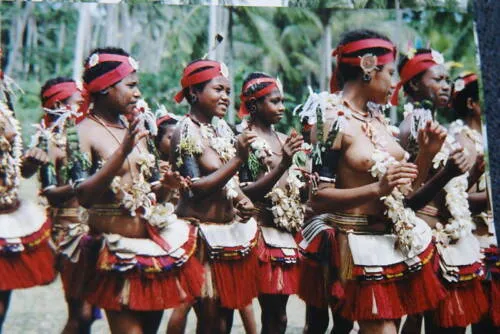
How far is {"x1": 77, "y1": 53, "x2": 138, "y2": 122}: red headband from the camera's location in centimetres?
359

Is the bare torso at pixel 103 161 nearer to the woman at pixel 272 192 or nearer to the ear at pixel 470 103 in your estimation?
the woman at pixel 272 192

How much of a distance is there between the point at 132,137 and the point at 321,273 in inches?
49.3

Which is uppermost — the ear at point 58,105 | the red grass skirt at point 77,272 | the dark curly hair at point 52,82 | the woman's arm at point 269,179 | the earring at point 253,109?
the dark curly hair at point 52,82

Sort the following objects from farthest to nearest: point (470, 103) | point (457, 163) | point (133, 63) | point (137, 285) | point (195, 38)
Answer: point (470, 103) < point (457, 163) < point (195, 38) < point (133, 63) < point (137, 285)

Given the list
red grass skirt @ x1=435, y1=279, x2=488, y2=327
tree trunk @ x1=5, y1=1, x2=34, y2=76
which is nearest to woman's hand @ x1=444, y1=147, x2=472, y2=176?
red grass skirt @ x1=435, y1=279, x2=488, y2=327

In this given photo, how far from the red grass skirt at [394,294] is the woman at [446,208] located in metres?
0.31

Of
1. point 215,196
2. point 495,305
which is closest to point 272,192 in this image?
point 215,196

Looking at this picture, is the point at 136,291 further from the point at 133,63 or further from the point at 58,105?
the point at 133,63

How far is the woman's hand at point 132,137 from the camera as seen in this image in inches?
139

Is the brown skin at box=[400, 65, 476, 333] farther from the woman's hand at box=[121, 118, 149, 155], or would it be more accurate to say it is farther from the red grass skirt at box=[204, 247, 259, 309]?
the woman's hand at box=[121, 118, 149, 155]

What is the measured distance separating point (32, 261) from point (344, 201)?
158 cm

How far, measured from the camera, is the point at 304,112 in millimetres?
3969

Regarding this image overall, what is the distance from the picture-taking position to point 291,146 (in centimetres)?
394

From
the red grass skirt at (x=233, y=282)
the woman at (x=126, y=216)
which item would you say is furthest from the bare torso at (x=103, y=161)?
the red grass skirt at (x=233, y=282)
